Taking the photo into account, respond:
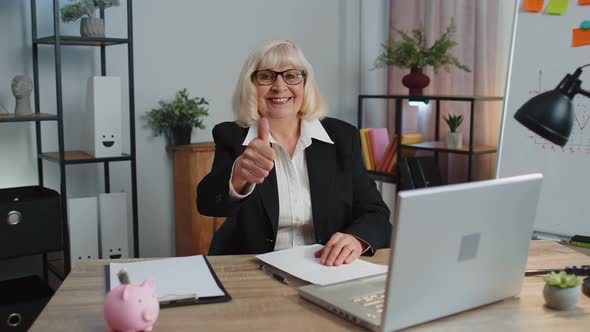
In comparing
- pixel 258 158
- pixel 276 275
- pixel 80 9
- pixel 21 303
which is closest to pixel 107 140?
pixel 80 9

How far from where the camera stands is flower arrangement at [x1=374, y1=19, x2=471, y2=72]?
3410mm

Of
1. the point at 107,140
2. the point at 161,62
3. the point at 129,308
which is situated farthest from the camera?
the point at 161,62

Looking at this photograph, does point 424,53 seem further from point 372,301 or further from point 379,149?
point 372,301

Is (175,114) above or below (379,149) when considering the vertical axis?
above

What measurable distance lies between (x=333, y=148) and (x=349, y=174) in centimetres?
10

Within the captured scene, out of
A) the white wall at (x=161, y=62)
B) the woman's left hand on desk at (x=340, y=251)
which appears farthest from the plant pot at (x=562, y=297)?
the white wall at (x=161, y=62)

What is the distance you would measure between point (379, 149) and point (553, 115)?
252cm

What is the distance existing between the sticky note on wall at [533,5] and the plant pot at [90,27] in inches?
72.0

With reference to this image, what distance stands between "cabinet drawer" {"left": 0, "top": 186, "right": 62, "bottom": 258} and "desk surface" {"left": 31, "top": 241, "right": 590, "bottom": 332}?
1362 millimetres

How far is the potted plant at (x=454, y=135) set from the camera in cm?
332

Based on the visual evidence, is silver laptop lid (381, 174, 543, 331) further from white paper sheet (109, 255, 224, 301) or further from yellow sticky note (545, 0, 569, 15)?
yellow sticky note (545, 0, 569, 15)

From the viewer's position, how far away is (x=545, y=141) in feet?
6.89

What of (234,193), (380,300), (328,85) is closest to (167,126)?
(328,85)

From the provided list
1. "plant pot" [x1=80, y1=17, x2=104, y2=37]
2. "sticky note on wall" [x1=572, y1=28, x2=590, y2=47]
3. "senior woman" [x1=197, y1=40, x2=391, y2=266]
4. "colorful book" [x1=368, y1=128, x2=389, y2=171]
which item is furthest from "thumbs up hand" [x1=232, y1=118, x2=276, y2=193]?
"colorful book" [x1=368, y1=128, x2=389, y2=171]
